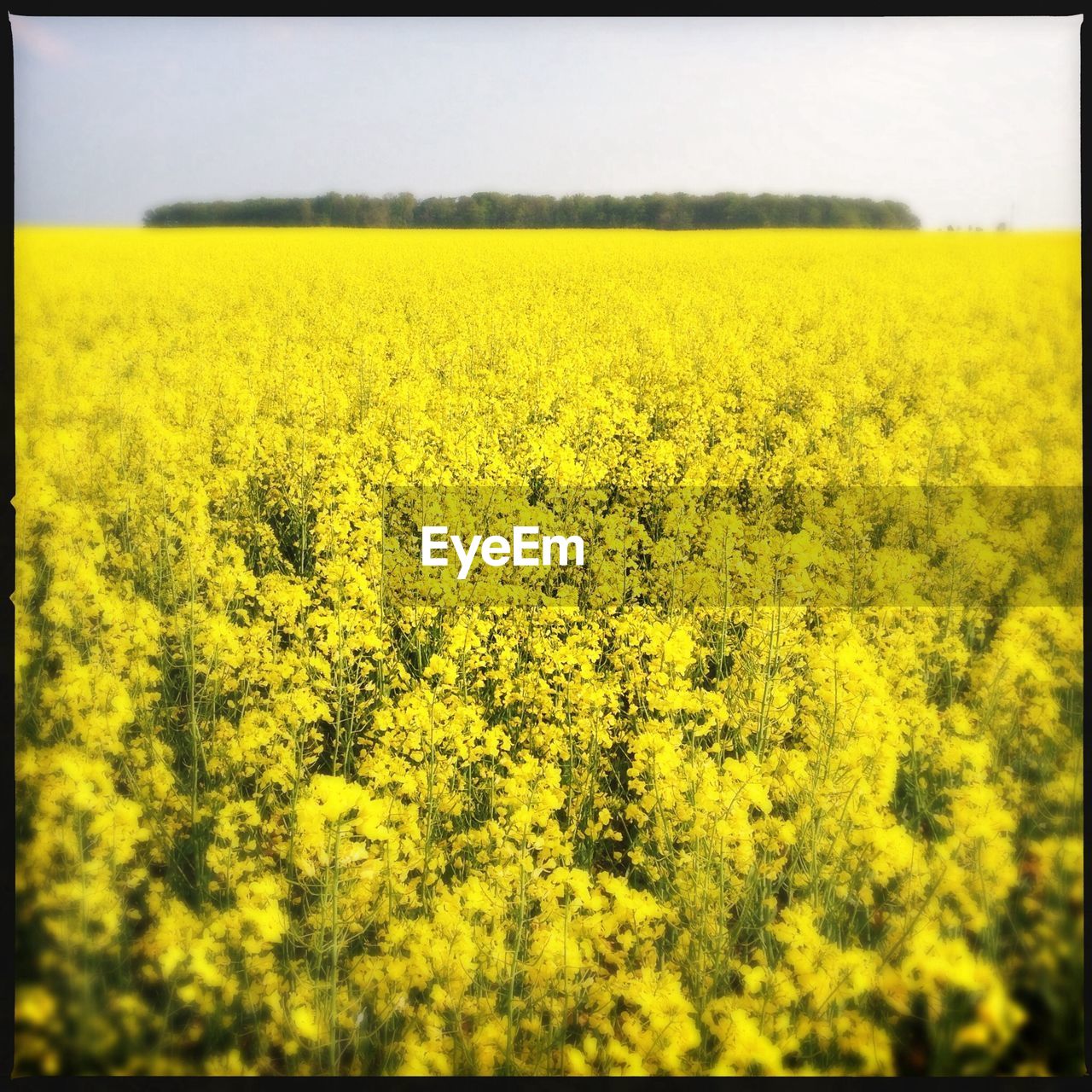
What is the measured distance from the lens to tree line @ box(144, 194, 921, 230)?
2.63 metres

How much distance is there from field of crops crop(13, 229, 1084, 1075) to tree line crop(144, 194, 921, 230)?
0.07 meters

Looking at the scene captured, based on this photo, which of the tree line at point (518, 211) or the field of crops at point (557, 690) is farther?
the tree line at point (518, 211)

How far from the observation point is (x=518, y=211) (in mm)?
2645

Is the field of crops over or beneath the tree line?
beneath

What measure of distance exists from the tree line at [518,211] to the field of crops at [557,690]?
0.07 metres

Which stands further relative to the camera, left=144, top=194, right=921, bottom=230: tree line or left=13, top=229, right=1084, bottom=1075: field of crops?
left=144, top=194, right=921, bottom=230: tree line

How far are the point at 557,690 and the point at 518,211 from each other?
1.64m

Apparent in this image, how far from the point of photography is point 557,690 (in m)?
2.66

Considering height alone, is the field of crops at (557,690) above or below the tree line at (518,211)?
below

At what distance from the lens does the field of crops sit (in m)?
2.28

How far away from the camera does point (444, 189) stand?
2.64 m

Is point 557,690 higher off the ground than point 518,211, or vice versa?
point 518,211

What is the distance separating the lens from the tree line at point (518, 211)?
8.63 ft

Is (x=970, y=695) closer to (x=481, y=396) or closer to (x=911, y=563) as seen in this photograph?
(x=911, y=563)
